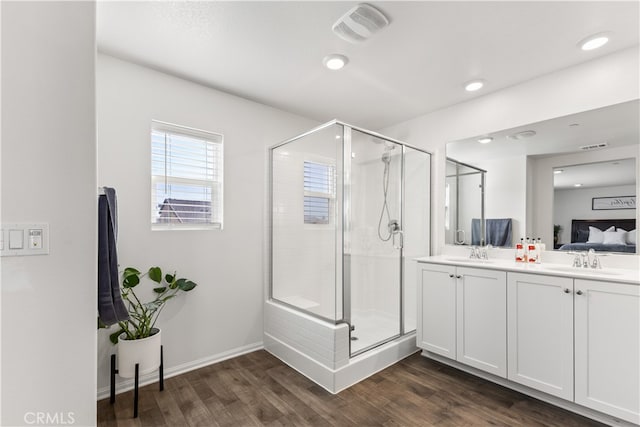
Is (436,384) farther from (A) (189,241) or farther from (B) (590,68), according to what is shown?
(B) (590,68)

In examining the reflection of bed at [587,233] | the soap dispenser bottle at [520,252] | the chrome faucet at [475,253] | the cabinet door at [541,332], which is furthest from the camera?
the chrome faucet at [475,253]

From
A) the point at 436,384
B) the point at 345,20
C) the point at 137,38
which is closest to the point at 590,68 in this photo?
the point at 345,20

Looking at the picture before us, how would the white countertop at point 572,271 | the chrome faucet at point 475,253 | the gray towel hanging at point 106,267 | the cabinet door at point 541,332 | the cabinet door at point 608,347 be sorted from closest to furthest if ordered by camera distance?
1. the gray towel hanging at point 106,267
2. the cabinet door at point 608,347
3. the white countertop at point 572,271
4. the cabinet door at point 541,332
5. the chrome faucet at point 475,253

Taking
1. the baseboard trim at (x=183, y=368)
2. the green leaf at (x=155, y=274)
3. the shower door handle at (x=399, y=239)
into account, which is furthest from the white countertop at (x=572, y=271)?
the green leaf at (x=155, y=274)

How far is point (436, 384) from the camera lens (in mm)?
2348

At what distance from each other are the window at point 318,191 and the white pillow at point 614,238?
2087 mm

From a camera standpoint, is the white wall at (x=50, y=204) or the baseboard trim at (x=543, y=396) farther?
the baseboard trim at (x=543, y=396)

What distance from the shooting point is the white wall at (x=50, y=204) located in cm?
105

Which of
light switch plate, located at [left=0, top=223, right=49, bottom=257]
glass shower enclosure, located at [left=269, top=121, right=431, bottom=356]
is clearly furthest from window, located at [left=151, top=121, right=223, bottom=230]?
light switch plate, located at [left=0, top=223, right=49, bottom=257]

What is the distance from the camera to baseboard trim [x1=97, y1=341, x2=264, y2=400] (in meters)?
2.20

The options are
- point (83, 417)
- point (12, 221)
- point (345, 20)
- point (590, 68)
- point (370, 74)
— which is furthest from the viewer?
point (370, 74)

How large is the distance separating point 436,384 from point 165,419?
1.94m

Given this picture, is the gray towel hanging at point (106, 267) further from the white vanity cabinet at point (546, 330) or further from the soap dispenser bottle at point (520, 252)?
the soap dispenser bottle at point (520, 252)

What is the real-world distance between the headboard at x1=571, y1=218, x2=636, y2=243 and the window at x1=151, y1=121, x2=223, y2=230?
9.77 feet
